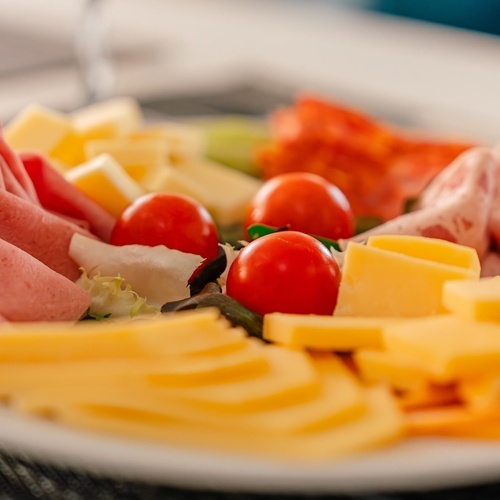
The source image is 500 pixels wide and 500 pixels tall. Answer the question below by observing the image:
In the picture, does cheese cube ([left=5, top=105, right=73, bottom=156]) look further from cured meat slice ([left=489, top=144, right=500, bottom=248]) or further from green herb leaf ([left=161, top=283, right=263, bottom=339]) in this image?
cured meat slice ([left=489, top=144, right=500, bottom=248])

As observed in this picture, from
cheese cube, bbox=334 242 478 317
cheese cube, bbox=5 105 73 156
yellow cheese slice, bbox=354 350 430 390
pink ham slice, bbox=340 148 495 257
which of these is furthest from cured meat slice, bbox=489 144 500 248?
cheese cube, bbox=5 105 73 156

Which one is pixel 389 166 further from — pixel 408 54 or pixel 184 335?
pixel 408 54

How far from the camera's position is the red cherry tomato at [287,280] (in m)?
1.45

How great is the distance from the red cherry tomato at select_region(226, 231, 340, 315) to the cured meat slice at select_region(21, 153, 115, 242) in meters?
0.45

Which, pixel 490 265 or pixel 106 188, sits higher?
pixel 106 188

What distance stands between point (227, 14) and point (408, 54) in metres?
1.91

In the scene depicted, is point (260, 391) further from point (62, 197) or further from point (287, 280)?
point (62, 197)

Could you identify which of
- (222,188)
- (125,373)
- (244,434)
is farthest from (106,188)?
(244,434)

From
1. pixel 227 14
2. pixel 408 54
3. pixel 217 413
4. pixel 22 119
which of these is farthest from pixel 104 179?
pixel 227 14

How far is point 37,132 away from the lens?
86.7 inches

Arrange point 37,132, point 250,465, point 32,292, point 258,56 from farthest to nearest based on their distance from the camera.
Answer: point 258,56 → point 37,132 → point 32,292 → point 250,465

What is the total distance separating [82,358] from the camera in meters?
1.17

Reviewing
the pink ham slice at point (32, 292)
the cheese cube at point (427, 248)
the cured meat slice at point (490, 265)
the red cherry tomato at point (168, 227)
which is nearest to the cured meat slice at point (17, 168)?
the red cherry tomato at point (168, 227)

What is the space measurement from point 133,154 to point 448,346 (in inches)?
50.1
